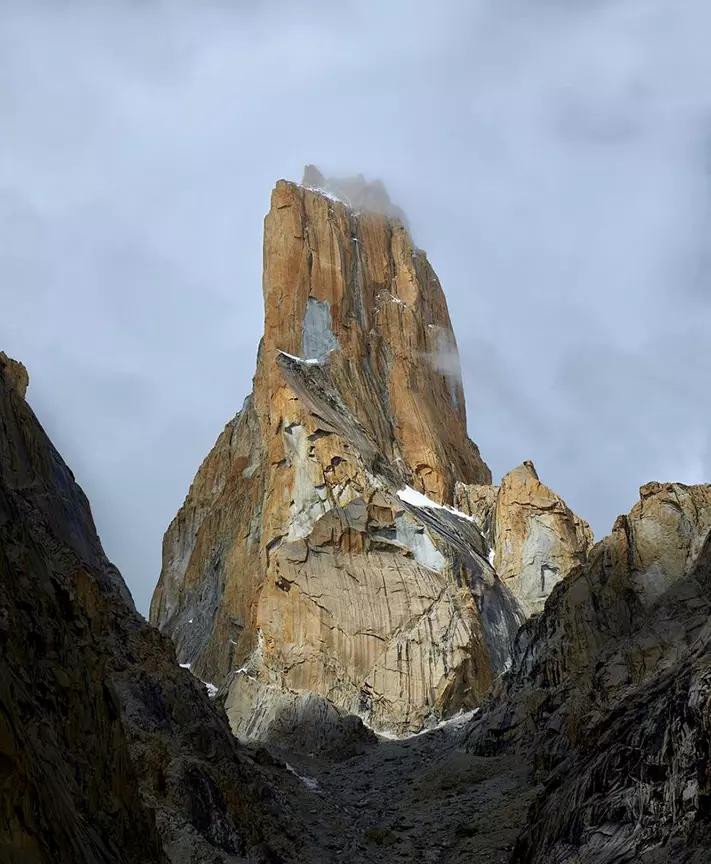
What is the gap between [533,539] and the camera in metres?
86.4

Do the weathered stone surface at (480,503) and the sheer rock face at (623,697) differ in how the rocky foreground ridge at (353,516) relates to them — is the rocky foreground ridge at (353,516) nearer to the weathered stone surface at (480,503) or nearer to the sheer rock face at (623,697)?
the weathered stone surface at (480,503)

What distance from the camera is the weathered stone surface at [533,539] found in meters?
85.1

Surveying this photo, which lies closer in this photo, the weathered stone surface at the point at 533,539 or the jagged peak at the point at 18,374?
the jagged peak at the point at 18,374

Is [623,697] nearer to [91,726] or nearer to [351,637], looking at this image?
[91,726]

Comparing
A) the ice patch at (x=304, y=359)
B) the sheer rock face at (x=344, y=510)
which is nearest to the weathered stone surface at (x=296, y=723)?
the sheer rock face at (x=344, y=510)

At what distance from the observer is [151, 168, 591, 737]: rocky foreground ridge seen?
227ft

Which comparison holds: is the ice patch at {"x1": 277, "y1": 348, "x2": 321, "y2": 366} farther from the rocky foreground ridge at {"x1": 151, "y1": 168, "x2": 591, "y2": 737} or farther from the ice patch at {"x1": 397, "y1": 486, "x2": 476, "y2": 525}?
the ice patch at {"x1": 397, "y1": 486, "x2": 476, "y2": 525}

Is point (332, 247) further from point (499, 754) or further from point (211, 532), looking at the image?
point (499, 754)

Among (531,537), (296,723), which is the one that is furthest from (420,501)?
(296,723)

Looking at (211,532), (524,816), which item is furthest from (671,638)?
(211,532)

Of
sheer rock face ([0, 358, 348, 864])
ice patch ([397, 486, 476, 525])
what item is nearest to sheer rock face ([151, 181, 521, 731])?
ice patch ([397, 486, 476, 525])

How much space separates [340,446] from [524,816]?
4440cm

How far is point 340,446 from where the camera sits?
261 feet

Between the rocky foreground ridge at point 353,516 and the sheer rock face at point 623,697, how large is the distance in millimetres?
14043
